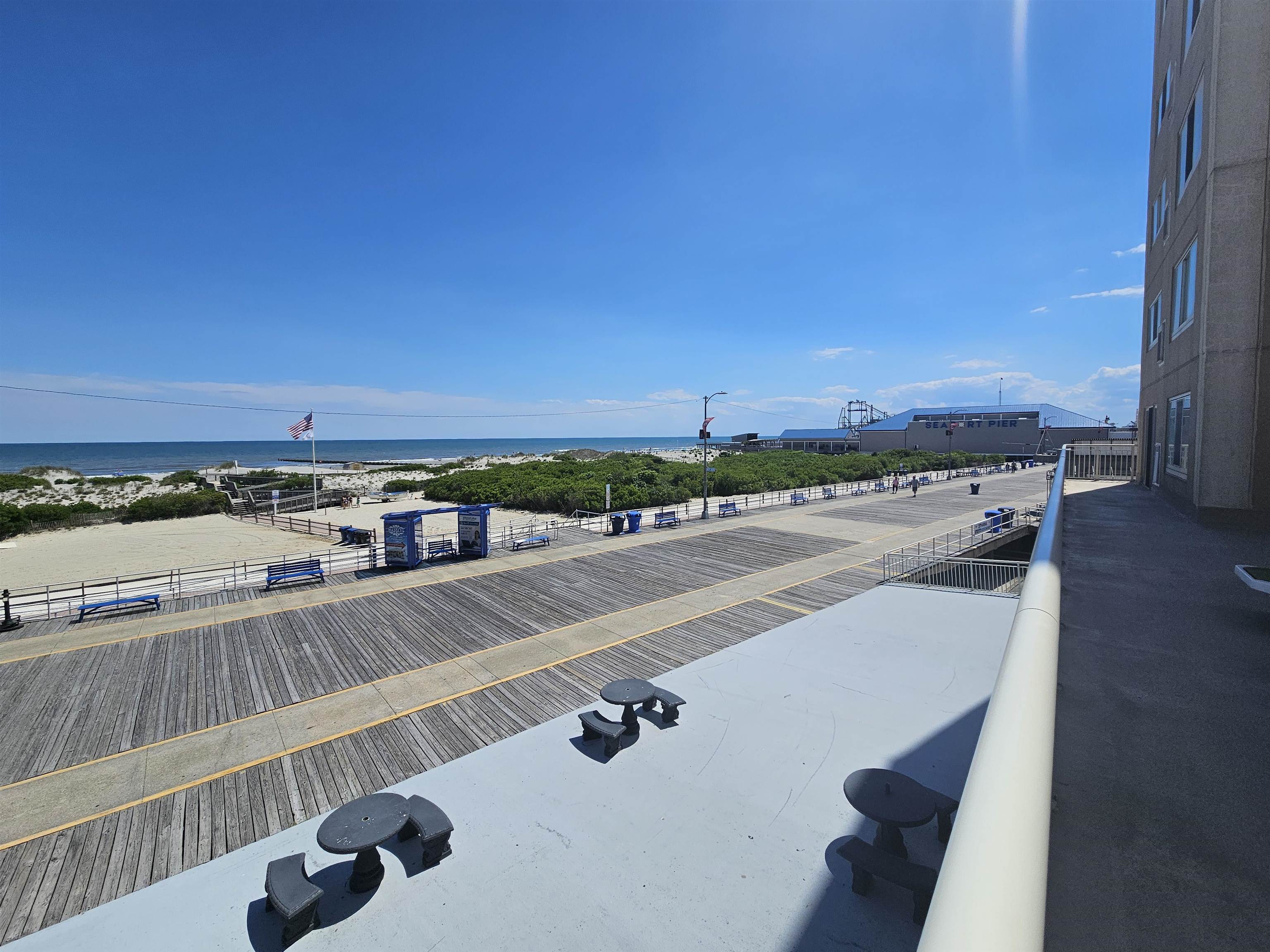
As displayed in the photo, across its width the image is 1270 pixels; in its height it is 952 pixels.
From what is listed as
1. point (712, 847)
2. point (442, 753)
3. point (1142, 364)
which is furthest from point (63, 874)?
point (1142, 364)

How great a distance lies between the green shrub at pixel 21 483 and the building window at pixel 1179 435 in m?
86.9

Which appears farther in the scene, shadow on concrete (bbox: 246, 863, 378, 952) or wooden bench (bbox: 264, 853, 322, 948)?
shadow on concrete (bbox: 246, 863, 378, 952)

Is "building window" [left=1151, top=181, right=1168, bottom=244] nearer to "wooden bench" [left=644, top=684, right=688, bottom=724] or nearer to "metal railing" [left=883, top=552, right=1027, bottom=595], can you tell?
"metal railing" [left=883, top=552, right=1027, bottom=595]

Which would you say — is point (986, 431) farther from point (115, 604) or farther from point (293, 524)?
point (115, 604)

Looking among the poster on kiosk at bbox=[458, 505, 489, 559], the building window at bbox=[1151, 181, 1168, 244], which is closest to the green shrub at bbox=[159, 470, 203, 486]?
the poster on kiosk at bbox=[458, 505, 489, 559]

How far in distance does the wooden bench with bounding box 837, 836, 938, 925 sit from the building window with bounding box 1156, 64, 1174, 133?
23.2 meters

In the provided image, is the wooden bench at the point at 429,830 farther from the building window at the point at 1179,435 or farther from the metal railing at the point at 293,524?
the metal railing at the point at 293,524

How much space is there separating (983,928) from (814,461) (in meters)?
72.9

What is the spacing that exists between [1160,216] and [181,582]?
3605cm

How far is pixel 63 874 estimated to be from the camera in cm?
637

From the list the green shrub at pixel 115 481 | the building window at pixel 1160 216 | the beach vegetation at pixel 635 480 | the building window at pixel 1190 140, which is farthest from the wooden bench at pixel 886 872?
the green shrub at pixel 115 481

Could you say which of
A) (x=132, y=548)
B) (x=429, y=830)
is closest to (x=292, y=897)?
(x=429, y=830)

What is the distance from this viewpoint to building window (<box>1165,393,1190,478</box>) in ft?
44.4

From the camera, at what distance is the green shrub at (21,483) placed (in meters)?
56.9
